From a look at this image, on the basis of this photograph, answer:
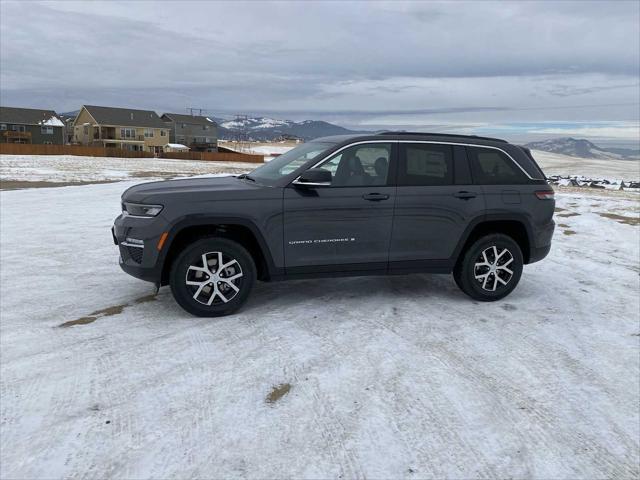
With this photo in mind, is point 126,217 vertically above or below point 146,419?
above

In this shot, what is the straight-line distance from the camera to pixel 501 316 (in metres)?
5.38

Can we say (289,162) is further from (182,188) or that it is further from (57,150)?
(57,150)

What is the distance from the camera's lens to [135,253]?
494cm

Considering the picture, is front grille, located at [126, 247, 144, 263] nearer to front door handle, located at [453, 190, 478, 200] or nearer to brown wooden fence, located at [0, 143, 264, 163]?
front door handle, located at [453, 190, 478, 200]

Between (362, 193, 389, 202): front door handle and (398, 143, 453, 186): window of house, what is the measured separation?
0.86ft

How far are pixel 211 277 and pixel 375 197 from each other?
6.13ft

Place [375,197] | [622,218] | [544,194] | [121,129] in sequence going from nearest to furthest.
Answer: [375,197] → [544,194] → [622,218] → [121,129]

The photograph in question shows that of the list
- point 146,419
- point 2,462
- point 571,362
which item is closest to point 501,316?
point 571,362

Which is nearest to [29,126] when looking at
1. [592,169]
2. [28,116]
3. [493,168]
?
[28,116]

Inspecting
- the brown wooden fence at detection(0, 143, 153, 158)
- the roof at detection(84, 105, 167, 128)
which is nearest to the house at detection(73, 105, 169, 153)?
the roof at detection(84, 105, 167, 128)

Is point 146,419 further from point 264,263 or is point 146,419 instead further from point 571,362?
point 571,362

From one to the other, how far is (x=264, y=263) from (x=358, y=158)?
1.50 m

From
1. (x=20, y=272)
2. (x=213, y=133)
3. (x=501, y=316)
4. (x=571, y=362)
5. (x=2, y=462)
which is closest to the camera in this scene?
(x=2, y=462)

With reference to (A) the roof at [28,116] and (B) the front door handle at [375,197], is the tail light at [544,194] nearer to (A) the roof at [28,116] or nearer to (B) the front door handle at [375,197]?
(B) the front door handle at [375,197]
